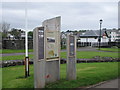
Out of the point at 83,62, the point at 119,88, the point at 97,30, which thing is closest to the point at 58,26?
the point at 119,88

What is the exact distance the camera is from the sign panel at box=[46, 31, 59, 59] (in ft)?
29.3

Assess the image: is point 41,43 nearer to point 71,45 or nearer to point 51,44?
point 51,44

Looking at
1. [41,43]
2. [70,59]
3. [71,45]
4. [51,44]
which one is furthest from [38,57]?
[71,45]

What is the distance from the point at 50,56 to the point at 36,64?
1429mm

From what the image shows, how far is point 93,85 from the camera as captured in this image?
29.8 ft

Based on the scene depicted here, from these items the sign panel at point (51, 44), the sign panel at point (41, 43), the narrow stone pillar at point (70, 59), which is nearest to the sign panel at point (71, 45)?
the narrow stone pillar at point (70, 59)

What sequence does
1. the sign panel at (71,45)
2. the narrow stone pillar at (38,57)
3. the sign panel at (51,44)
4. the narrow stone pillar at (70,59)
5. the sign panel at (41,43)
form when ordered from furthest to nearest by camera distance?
the sign panel at (71,45)
the narrow stone pillar at (70,59)
the sign panel at (51,44)
the sign panel at (41,43)
the narrow stone pillar at (38,57)

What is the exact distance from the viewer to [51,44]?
9.18 metres

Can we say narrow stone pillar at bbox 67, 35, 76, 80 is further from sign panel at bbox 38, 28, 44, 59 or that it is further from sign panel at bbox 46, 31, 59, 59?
sign panel at bbox 38, 28, 44, 59

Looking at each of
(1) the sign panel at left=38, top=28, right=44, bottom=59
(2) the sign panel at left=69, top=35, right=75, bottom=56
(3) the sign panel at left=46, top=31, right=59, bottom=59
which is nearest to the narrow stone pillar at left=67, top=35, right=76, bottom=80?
(2) the sign panel at left=69, top=35, right=75, bottom=56

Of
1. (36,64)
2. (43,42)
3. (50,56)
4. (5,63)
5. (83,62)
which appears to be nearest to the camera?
(36,64)

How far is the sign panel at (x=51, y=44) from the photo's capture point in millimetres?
8930

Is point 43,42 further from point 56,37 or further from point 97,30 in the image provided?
point 97,30

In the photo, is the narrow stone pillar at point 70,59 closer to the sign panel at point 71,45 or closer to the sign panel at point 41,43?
the sign panel at point 71,45
